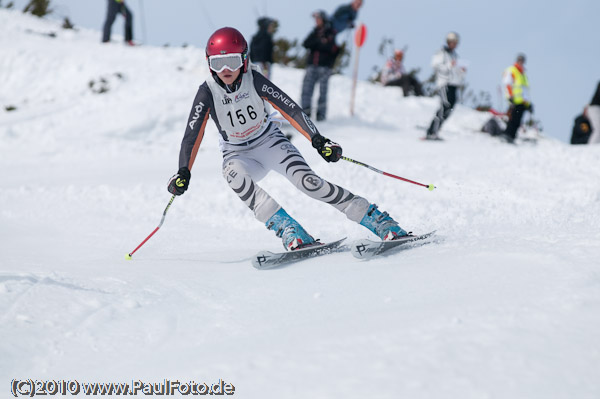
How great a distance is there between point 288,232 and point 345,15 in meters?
9.02

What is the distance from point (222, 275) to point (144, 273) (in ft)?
1.73

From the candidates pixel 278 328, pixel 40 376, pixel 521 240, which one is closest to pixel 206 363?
pixel 278 328

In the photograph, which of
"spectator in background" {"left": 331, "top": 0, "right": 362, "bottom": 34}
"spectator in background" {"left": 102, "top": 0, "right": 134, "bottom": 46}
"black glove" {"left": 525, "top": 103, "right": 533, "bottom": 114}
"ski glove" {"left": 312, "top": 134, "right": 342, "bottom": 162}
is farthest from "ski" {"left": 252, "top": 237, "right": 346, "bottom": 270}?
"spectator in background" {"left": 102, "top": 0, "right": 134, "bottom": 46}

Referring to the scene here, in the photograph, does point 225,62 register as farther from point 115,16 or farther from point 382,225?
point 115,16

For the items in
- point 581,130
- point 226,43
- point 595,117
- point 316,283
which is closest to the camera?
point 316,283

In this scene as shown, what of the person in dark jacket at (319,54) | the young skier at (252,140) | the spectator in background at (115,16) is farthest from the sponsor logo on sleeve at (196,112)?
the spectator in background at (115,16)

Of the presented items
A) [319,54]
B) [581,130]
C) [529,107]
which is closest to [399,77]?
[529,107]

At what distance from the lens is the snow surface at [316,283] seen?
197 centimetres

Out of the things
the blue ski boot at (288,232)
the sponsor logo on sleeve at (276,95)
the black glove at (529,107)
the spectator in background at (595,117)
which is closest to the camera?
the blue ski boot at (288,232)

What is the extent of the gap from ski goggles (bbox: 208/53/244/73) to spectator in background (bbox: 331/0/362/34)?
7.97 m

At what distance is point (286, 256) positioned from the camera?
13.0ft

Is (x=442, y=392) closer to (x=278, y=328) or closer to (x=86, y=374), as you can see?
(x=278, y=328)

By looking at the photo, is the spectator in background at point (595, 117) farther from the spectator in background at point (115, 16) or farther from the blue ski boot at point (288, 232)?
the spectator in background at point (115, 16)

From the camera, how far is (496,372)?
6.07ft
